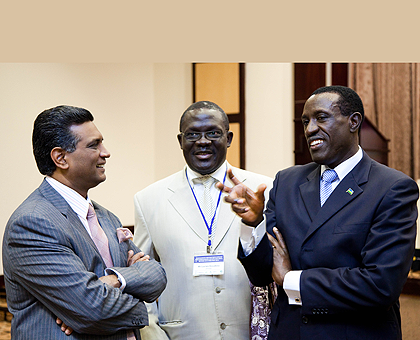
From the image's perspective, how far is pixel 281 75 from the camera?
6.36 metres

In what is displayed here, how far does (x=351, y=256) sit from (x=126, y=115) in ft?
17.7

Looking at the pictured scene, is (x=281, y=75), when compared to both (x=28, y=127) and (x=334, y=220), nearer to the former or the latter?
(x=28, y=127)

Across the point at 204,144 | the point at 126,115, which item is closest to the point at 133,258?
the point at 204,144

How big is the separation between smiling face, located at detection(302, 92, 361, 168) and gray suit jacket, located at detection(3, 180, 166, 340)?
0.94m

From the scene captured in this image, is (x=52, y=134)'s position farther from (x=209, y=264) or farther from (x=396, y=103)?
(x=396, y=103)

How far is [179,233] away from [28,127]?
368 centimetres

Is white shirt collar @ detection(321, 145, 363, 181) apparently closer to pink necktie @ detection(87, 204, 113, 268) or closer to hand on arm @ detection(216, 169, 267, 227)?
hand on arm @ detection(216, 169, 267, 227)

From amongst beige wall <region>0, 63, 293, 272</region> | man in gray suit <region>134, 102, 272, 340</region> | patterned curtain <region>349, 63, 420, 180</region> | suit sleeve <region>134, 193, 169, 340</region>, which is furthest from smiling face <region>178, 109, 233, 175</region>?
patterned curtain <region>349, 63, 420, 180</region>

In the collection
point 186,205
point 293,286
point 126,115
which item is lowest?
point 293,286

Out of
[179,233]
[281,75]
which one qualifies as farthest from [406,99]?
[179,233]

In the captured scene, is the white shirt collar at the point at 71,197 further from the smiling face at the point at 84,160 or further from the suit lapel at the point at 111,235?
the suit lapel at the point at 111,235

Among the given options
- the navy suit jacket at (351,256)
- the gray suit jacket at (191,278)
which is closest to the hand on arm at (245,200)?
the navy suit jacket at (351,256)

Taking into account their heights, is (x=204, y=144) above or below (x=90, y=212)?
above

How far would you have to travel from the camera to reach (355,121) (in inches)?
77.4
